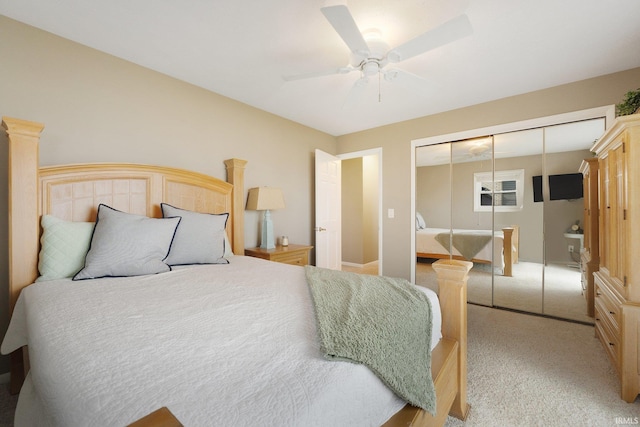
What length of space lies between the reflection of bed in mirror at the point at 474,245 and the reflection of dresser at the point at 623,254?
104cm

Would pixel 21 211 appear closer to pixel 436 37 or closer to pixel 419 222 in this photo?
pixel 436 37

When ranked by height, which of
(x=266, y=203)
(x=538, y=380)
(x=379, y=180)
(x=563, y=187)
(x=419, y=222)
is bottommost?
(x=538, y=380)

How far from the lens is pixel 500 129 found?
3.17 m

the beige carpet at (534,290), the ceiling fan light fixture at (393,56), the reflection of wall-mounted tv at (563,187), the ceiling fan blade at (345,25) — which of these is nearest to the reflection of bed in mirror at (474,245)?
the beige carpet at (534,290)

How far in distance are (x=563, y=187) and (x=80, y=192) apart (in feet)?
14.3

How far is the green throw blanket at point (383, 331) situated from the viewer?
87 centimetres

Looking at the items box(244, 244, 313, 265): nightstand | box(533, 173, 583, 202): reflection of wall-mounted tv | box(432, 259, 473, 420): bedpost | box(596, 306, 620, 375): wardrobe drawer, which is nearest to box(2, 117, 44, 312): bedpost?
box(244, 244, 313, 265): nightstand

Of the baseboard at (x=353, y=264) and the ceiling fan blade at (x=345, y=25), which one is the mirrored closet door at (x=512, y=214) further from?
the ceiling fan blade at (x=345, y=25)

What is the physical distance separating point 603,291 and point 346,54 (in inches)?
107

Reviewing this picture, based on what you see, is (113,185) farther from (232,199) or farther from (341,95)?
(341,95)

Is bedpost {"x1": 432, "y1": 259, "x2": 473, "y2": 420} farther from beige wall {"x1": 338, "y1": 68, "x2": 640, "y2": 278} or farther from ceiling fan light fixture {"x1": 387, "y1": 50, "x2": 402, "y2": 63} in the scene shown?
beige wall {"x1": 338, "y1": 68, "x2": 640, "y2": 278}

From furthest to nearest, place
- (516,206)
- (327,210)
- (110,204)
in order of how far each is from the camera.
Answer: (327,210) < (516,206) < (110,204)

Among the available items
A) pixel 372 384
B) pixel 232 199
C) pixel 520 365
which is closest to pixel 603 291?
pixel 520 365

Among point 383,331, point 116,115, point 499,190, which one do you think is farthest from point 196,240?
point 499,190
